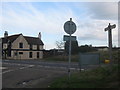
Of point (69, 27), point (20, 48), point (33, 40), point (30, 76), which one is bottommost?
point (30, 76)

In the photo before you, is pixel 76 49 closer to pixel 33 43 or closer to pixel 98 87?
pixel 33 43

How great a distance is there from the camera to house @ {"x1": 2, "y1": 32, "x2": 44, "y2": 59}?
224 ft

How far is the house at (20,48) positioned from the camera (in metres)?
Result: 68.3

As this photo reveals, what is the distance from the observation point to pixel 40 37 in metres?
80.9

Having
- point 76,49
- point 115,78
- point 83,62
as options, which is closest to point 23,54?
point 76,49

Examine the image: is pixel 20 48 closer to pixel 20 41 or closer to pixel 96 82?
pixel 20 41

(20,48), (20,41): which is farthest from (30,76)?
(20,41)

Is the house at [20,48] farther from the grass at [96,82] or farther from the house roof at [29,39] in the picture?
the grass at [96,82]

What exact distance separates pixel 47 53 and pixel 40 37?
286 inches

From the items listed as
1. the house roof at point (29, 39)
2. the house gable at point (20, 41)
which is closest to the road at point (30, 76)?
the house gable at point (20, 41)

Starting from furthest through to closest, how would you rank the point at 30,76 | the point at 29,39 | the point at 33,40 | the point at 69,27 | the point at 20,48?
the point at 33,40 → the point at 29,39 → the point at 20,48 → the point at 30,76 → the point at 69,27

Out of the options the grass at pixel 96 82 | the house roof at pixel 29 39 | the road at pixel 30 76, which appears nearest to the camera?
the grass at pixel 96 82

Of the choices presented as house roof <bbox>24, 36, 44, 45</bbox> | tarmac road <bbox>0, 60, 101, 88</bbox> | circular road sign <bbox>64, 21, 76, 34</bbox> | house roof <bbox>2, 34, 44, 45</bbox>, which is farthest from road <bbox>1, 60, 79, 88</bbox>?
house roof <bbox>24, 36, 44, 45</bbox>

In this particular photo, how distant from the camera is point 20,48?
69188 mm
